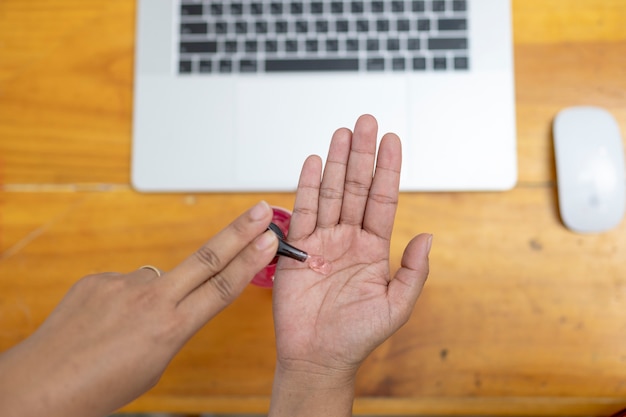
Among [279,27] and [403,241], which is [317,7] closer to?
[279,27]

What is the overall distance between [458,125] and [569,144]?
161 mm

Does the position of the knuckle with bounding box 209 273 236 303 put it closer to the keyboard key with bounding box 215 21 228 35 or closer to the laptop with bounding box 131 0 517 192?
the laptop with bounding box 131 0 517 192

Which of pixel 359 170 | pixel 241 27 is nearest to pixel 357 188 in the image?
pixel 359 170

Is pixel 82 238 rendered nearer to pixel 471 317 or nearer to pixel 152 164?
pixel 152 164

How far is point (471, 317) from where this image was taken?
0.76 meters

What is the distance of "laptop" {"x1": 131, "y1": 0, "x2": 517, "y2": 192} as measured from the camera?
0.78 metres

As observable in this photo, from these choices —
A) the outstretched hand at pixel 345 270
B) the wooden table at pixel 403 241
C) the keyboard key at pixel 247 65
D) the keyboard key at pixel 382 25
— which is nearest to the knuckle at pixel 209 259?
the outstretched hand at pixel 345 270

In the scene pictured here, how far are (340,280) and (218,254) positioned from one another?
17cm

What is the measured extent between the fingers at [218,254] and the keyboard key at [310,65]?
308 millimetres

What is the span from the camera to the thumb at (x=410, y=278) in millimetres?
641

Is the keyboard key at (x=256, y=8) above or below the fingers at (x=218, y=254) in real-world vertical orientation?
above

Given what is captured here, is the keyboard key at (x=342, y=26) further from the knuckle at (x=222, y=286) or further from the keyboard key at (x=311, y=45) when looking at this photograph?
the knuckle at (x=222, y=286)

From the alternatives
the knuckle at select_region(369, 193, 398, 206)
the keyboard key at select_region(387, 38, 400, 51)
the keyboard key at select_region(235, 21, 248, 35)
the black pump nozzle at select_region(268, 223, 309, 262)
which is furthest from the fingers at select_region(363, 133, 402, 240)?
the keyboard key at select_region(235, 21, 248, 35)

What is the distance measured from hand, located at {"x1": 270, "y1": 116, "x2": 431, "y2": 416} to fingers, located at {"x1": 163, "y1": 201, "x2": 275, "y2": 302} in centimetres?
9
